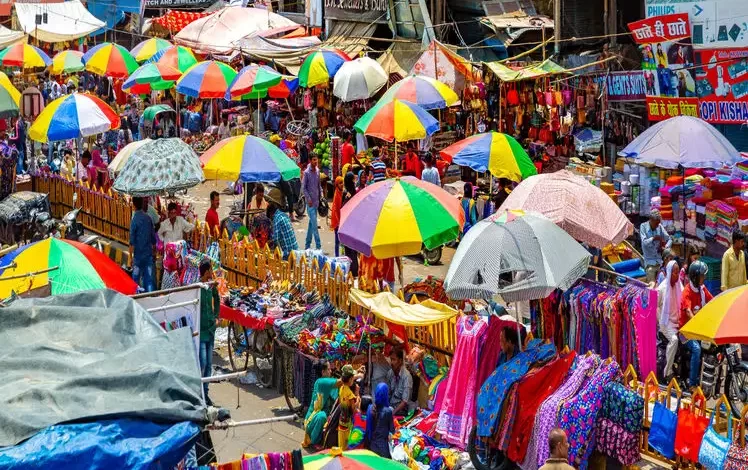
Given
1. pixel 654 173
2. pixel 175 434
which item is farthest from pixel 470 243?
pixel 654 173

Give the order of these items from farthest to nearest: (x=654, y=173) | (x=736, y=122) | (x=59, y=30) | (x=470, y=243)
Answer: (x=59, y=30) < (x=736, y=122) < (x=654, y=173) < (x=470, y=243)

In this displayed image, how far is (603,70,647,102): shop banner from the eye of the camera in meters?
19.8

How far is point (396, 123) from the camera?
18438 millimetres

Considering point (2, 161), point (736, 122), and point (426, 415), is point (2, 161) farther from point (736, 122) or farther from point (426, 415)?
point (736, 122)

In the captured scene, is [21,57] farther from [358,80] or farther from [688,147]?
[688,147]

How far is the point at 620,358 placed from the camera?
10.5 m

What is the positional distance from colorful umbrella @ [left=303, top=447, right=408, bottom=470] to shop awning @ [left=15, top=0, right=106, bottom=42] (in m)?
29.9

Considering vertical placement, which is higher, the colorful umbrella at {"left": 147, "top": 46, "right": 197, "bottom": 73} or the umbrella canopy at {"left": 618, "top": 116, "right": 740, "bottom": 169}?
the colorful umbrella at {"left": 147, "top": 46, "right": 197, "bottom": 73}

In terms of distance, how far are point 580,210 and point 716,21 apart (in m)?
8.23

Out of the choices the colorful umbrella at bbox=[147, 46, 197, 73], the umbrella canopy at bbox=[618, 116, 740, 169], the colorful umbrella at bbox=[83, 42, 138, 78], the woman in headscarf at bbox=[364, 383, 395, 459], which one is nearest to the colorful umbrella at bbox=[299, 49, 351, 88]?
the colorful umbrella at bbox=[147, 46, 197, 73]

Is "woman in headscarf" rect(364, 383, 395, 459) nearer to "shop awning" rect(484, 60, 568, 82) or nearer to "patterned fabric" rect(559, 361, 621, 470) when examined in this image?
"patterned fabric" rect(559, 361, 621, 470)

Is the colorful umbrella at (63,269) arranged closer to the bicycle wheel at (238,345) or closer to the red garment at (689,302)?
the bicycle wheel at (238,345)

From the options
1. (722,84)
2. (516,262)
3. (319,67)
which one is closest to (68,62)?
(319,67)

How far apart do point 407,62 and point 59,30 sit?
1645 centimetres
